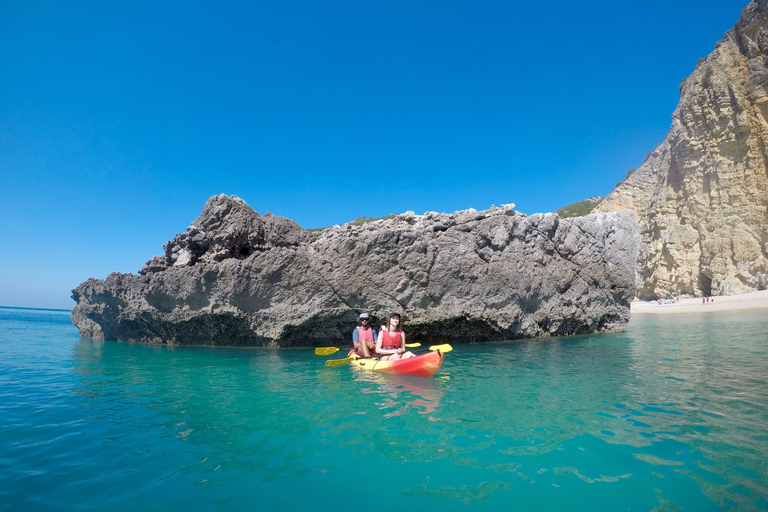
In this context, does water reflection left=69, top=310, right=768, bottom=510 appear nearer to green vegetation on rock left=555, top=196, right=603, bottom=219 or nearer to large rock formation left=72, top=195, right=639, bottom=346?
large rock formation left=72, top=195, right=639, bottom=346

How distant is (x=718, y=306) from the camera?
39.4 m

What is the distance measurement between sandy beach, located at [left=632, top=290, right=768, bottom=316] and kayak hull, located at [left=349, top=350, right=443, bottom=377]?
126ft

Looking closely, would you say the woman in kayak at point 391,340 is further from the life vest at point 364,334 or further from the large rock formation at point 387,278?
the large rock formation at point 387,278

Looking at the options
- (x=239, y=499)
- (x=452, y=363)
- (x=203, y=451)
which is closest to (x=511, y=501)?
(x=239, y=499)

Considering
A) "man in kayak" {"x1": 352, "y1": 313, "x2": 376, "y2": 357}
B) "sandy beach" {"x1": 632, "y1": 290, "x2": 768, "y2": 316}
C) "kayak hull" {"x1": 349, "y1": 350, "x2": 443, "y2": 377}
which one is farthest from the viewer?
"sandy beach" {"x1": 632, "y1": 290, "x2": 768, "y2": 316}

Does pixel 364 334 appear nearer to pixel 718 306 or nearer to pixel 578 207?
pixel 718 306

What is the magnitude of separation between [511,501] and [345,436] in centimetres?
307

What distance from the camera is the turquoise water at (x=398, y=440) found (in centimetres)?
458

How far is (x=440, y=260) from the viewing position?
19.6 m

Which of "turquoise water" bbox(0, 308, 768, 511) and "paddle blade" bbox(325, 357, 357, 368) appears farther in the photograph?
"paddle blade" bbox(325, 357, 357, 368)

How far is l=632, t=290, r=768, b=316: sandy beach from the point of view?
37.1 m

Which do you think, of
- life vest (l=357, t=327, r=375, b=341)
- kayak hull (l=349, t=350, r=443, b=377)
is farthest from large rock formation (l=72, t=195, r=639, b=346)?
kayak hull (l=349, t=350, r=443, b=377)

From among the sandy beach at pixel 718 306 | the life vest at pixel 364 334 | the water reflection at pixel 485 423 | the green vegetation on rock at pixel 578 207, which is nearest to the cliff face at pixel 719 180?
the sandy beach at pixel 718 306

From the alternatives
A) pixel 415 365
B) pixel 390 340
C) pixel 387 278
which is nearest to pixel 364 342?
pixel 390 340
